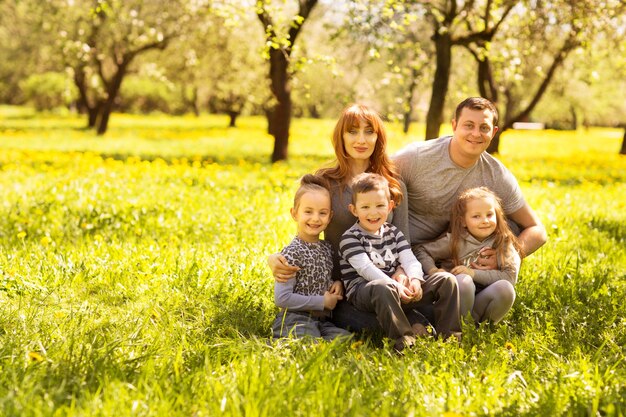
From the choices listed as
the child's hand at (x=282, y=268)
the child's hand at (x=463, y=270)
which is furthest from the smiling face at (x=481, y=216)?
the child's hand at (x=282, y=268)

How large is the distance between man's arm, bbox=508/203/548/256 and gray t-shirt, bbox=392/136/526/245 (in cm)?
7

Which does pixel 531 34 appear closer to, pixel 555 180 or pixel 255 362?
pixel 555 180

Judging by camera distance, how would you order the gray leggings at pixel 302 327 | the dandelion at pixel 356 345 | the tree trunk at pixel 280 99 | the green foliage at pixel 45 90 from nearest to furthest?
1. the dandelion at pixel 356 345
2. the gray leggings at pixel 302 327
3. the tree trunk at pixel 280 99
4. the green foliage at pixel 45 90

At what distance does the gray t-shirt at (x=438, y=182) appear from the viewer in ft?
14.6

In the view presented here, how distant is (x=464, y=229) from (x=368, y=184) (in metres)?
0.79

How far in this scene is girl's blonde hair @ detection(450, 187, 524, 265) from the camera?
418cm

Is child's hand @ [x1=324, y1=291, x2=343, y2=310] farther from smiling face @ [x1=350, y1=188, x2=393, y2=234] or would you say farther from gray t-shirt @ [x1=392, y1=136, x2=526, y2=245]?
gray t-shirt @ [x1=392, y1=136, x2=526, y2=245]

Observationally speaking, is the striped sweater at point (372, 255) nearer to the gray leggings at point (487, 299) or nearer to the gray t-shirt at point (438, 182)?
the gray leggings at point (487, 299)

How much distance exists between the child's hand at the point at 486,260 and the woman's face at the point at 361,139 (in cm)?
97

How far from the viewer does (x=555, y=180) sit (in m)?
12.5

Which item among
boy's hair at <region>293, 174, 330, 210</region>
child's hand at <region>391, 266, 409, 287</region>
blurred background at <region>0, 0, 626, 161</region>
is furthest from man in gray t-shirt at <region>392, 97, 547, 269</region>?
blurred background at <region>0, 0, 626, 161</region>

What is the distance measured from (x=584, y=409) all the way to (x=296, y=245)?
191cm

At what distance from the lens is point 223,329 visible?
12.9 feet

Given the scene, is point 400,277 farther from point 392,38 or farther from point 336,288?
point 392,38
